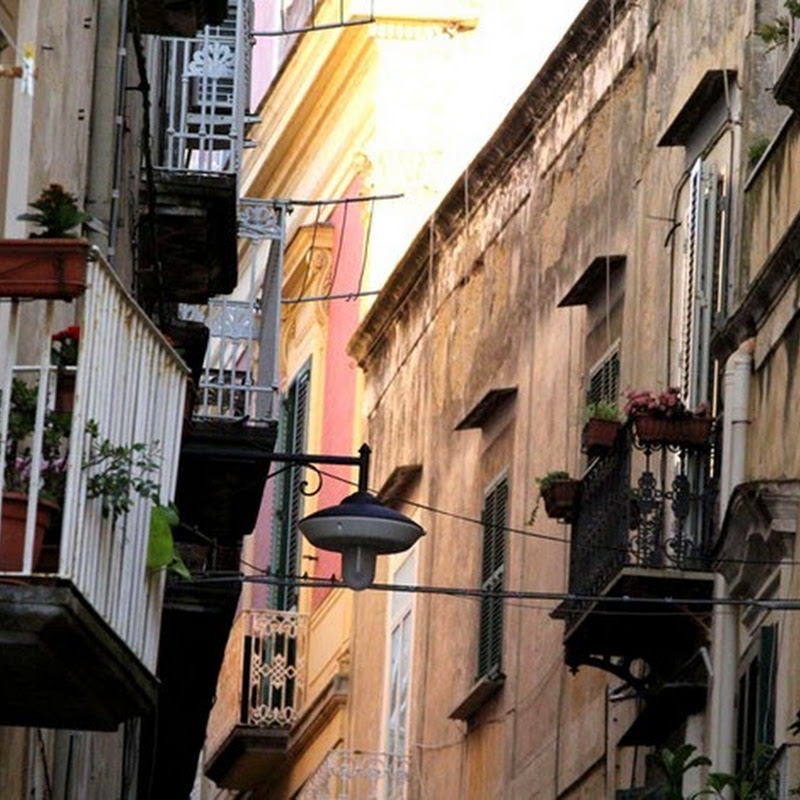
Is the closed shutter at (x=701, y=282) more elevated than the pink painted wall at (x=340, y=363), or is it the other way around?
the pink painted wall at (x=340, y=363)

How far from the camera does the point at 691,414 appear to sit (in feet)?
54.4

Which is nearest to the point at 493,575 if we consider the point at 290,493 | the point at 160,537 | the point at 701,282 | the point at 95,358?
the point at 701,282

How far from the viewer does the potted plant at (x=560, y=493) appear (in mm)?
18266

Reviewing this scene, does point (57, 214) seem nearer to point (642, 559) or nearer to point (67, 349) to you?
point (67, 349)

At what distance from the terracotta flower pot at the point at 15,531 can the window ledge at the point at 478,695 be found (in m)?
12.7

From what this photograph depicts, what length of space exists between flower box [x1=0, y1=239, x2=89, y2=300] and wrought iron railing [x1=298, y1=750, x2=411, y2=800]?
16.0 m

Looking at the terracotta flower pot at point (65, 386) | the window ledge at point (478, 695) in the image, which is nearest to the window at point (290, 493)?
the window ledge at point (478, 695)

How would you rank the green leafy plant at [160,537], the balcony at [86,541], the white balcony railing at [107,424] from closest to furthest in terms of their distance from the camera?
the balcony at [86,541] → the white balcony railing at [107,424] → the green leafy plant at [160,537]

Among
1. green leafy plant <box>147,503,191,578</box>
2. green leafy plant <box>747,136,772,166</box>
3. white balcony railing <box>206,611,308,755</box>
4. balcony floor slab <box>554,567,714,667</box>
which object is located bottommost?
green leafy plant <box>147,503,191,578</box>

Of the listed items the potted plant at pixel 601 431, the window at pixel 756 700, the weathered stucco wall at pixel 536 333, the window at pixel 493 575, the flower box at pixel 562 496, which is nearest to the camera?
the window at pixel 756 700

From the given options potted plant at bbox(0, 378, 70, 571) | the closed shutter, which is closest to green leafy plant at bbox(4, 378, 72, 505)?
potted plant at bbox(0, 378, 70, 571)

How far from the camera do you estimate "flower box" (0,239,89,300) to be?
9156 mm

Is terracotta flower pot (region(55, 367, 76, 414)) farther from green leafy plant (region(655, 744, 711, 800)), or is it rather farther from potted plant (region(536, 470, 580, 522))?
potted plant (region(536, 470, 580, 522))

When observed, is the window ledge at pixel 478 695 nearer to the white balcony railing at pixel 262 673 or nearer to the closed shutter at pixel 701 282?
the closed shutter at pixel 701 282
